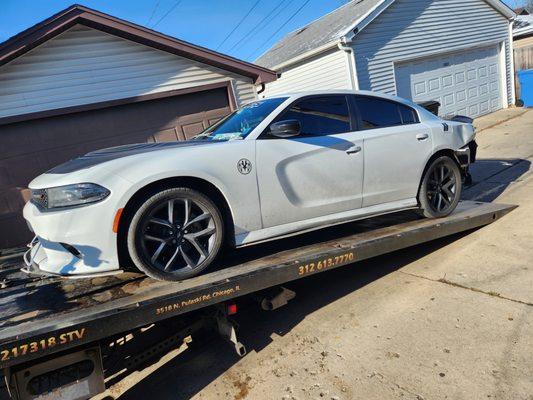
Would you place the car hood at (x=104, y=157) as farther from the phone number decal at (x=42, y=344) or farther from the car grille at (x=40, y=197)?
the phone number decal at (x=42, y=344)

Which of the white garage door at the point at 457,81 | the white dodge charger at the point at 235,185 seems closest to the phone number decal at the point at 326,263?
the white dodge charger at the point at 235,185

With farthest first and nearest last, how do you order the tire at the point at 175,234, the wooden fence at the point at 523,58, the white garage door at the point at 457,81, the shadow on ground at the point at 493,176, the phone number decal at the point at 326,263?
the wooden fence at the point at 523,58 → the white garage door at the point at 457,81 → the shadow on ground at the point at 493,176 → the phone number decal at the point at 326,263 → the tire at the point at 175,234

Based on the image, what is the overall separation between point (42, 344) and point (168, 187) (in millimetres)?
1285

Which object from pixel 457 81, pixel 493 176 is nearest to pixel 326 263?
pixel 493 176

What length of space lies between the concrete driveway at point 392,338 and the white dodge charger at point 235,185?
798 millimetres

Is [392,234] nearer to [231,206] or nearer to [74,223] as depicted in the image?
[231,206]

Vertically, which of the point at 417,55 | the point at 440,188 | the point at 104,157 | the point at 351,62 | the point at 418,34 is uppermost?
the point at 418,34

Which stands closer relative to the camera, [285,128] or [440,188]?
[285,128]

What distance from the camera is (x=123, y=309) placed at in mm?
2738

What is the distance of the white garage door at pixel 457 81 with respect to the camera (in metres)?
13.9

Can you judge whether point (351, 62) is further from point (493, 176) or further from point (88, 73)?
point (88, 73)

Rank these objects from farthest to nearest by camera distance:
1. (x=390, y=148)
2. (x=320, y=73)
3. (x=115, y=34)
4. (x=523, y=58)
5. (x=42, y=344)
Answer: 1. (x=523, y=58)
2. (x=320, y=73)
3. (x=115, y=34)
4. (x=390, y=148)
5. (x=42, y=344)

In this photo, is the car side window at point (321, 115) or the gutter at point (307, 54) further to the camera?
the gutter at point (307, 54)

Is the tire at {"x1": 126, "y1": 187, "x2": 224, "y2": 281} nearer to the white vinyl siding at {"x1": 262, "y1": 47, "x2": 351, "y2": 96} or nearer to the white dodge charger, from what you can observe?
the white dodge charger
